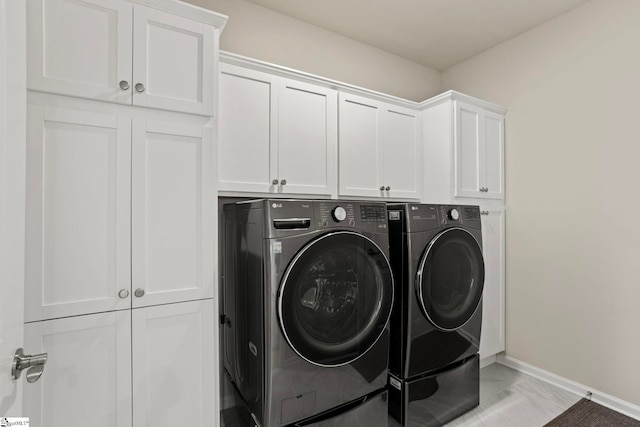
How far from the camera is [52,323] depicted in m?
1.20

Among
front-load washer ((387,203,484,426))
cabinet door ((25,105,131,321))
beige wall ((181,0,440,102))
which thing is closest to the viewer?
cabinet door ((25,105,131,321))

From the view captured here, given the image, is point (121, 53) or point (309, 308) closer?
point (121, 53)

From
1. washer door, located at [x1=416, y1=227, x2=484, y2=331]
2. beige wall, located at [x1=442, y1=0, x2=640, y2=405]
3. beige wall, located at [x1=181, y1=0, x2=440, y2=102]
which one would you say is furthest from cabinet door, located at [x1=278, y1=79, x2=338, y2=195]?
beige wall, located at [x1=442, y1=0, x2=640, y2=405]

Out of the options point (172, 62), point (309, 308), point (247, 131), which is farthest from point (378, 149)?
point (172, 62)

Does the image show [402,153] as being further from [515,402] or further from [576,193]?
[515,402]

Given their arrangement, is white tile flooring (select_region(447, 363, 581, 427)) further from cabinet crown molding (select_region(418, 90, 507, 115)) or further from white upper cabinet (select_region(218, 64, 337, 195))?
cabinet crown molding (select_region(418, 90, 507, 115))

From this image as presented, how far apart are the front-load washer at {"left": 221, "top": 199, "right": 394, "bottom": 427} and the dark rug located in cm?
121

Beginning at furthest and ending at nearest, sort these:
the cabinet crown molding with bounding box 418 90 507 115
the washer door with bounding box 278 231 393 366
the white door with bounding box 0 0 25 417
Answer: the cabinet crown molding with bounding box 418 90 507 115
the washer door with bounding box 278 231 393 366
the white door with bounding box 0 0 25 417

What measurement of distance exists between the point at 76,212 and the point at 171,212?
334 mm

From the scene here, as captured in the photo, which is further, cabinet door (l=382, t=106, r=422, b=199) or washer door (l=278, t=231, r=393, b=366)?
cabinet door (l=382, t=106, r=422, b=199)

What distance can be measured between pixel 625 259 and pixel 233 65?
9.09 feet

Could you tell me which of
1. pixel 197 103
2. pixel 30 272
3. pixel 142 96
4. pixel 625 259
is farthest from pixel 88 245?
pixel 625 259

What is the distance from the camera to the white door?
27.6 inches

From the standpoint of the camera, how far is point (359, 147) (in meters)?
2.36
